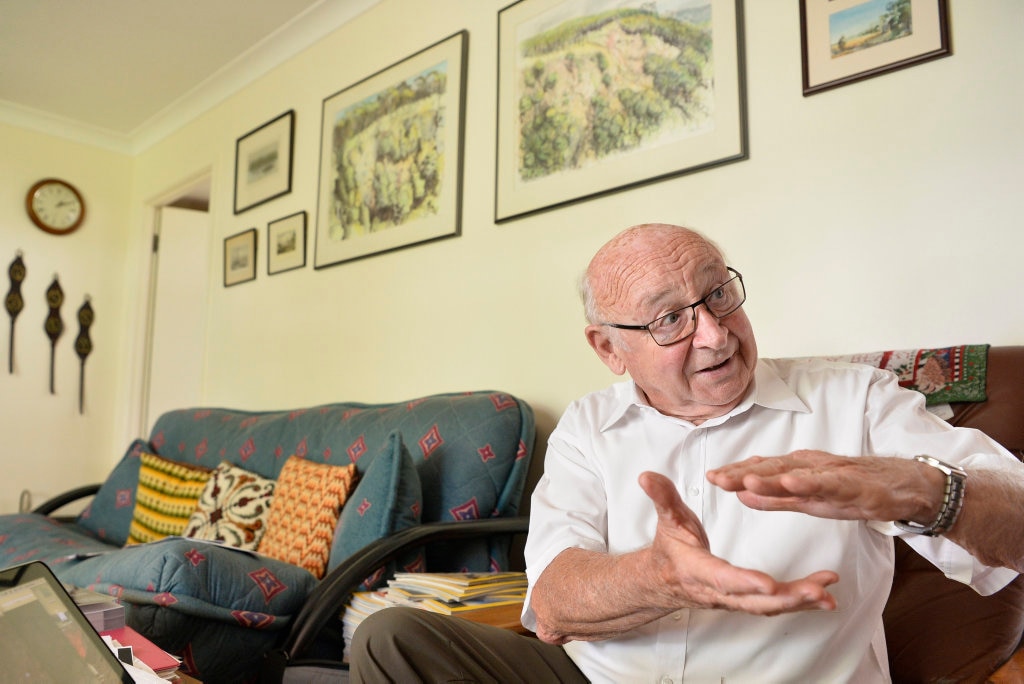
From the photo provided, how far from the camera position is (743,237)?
1777 millimetres

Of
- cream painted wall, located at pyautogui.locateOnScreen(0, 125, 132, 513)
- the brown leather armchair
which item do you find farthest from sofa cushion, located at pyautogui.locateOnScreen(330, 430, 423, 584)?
cream painted wall, located at pyautogui.locateOnScreen(0, 125, 132, 513)

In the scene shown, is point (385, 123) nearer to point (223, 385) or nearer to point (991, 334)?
point (223, 385)

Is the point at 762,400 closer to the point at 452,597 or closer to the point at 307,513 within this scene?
the point at 452,597

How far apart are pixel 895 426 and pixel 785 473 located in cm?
38

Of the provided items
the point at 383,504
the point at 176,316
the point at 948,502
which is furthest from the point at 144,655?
the point at 176,316

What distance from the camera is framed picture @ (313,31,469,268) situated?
2607mm

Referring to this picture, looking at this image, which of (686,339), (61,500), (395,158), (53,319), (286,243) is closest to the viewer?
(686,339)

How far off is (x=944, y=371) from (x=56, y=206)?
5.05 metres

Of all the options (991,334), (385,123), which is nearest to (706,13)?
(991,334)

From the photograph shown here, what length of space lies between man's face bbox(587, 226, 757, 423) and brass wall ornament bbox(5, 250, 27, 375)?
4.42 meters

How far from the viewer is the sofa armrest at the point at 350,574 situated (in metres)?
1.50

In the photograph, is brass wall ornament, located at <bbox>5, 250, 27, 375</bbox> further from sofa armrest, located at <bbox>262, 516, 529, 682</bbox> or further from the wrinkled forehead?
the wrinkled forehead

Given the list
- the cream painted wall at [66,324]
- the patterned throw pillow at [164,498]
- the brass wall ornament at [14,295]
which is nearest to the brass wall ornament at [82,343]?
the cream painted wall at [66,324]

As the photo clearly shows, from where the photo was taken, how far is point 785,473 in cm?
77
